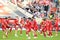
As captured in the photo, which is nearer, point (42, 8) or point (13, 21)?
point (13, 21)

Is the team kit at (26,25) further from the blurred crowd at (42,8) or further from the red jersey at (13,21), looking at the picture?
the blurred crowd at (42,8)

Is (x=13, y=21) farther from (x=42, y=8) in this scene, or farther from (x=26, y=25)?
(x=42, y=8)

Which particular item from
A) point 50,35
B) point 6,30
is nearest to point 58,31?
point 50,35

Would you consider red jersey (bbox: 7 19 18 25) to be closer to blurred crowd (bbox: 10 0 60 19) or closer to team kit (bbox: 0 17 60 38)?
team kit (bbox: 0 17 60 38)

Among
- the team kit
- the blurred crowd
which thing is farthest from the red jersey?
the blurred crowd

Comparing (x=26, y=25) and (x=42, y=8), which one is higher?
(x=42, y=8)

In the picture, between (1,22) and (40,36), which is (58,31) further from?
(1,22)

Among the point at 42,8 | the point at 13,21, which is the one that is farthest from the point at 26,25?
the point at 42,8

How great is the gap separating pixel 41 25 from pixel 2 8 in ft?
3.09

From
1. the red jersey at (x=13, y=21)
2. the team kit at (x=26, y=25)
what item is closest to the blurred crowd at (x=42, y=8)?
the team kit at (x=26, y=25)

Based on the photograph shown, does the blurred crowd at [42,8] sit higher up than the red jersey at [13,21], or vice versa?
the blurred crowd at [42,8]

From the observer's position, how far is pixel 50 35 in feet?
19.1

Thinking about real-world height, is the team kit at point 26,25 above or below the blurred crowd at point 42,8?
below

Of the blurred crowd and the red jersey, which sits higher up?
the blurred crowd
